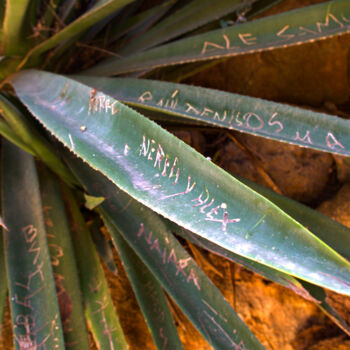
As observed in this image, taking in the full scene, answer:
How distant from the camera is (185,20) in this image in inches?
35.4

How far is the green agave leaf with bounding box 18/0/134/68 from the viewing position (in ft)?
2.19

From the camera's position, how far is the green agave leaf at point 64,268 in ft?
2.15

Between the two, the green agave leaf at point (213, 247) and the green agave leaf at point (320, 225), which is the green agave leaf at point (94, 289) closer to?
the green agave leaf at point (213, 247)

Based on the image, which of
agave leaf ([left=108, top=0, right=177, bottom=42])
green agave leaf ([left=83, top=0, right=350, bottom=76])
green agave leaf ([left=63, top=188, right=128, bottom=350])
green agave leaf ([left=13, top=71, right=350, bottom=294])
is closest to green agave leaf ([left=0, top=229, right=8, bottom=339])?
green agave leaf ([left=63, top=188, right=128, bottom=350])

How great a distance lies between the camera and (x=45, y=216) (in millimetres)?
729

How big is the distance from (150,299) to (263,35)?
0.51 metres

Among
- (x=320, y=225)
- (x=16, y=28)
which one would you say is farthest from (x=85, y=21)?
(x=320, y=225)

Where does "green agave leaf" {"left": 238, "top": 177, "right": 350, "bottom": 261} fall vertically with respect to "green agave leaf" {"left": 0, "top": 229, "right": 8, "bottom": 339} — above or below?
above

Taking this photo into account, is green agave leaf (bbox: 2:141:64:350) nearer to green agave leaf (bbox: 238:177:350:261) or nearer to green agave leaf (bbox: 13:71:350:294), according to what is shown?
green agave leaf (bbox: 13:71:350:294)

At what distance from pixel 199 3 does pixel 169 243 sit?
22.4 inches

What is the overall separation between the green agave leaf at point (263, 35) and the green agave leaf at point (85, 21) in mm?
131

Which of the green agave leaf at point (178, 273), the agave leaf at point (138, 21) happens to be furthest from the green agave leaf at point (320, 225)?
the agave leaf at point (138, 21)

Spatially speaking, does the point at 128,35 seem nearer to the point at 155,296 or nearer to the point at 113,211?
the point at 113,211

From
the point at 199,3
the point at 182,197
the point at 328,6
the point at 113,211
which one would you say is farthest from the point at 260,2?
the point at 182,197
